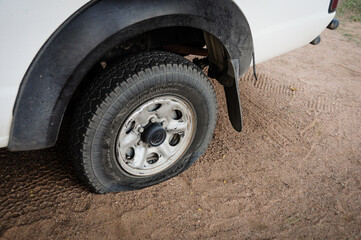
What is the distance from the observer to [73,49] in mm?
1486

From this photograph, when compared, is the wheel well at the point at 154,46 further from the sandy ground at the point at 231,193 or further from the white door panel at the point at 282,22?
the sandy ground at the point at 231,193

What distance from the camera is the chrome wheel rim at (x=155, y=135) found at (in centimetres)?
198

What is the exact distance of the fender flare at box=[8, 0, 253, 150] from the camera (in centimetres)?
145

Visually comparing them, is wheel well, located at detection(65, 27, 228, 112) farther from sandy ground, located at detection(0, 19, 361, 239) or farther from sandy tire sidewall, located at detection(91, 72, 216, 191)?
sandy ground, located at detection(0, 19, 361, 239)

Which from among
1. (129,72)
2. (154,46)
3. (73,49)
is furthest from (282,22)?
A: (73,49)

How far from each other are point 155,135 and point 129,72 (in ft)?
1.68

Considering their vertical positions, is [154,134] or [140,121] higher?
[140,121]

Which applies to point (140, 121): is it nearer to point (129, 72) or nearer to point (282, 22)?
point (129, 72)

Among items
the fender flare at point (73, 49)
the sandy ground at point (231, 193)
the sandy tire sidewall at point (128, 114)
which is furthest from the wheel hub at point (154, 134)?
the fender flare at point (73, 49)

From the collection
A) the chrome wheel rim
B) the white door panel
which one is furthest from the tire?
the white door panel

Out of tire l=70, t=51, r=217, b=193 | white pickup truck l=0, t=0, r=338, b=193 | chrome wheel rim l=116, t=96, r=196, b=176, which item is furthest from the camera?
chrome wheel rim l=116, t=96, r=196, b=176

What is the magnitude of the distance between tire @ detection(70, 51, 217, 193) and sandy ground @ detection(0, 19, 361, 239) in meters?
0.22

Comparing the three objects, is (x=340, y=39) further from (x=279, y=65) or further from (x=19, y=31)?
(x=19, y=31)

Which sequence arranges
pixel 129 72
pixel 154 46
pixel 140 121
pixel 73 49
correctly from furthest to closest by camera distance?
pixel 154 46
pixel 140 121
pixel 129 72
pixel 73 49
